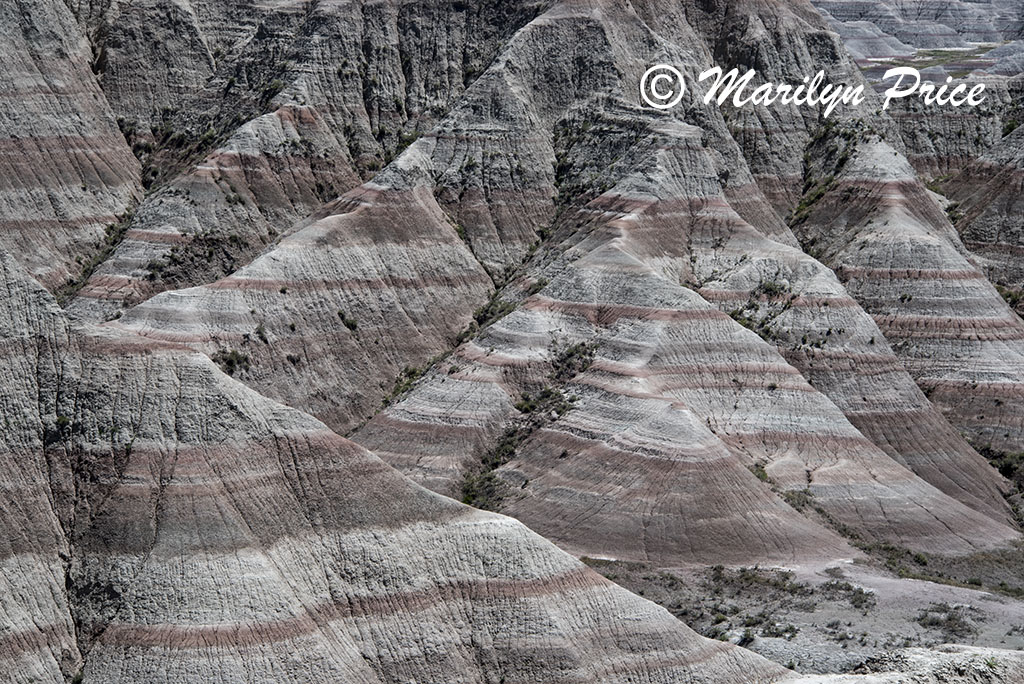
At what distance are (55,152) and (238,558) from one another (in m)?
78.1

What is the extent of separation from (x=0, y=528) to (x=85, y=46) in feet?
299

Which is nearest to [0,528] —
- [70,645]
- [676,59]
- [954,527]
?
[70,645]

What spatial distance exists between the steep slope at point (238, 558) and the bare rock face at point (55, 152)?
6020 centimetres

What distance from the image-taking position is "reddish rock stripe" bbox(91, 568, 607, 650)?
188ft

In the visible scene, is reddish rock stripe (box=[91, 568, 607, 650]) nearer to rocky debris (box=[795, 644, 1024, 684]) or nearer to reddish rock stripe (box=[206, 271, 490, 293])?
rocky debris (box=[795, 644, 1024, 684])

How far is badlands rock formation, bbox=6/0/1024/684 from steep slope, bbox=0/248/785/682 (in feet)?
0.45

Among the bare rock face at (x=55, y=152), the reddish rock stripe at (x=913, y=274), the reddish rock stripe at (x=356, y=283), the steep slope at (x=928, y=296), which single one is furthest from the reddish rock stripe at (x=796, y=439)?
the bare rock face at (x=55, y=152)

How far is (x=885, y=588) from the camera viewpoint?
279 ft

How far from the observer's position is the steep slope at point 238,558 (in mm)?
57938

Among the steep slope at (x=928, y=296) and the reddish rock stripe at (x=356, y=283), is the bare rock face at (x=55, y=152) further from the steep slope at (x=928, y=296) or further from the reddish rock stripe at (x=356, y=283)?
the steep slope at (x=928, y=296)

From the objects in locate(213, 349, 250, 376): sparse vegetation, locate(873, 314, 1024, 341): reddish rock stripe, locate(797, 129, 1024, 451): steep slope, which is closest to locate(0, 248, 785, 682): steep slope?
locate(213, 349, 250, 376): sparse vegetation

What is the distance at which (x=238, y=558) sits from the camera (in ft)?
196

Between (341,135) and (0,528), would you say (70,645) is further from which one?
(341,135)

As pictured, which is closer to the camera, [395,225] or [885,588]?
[885,588]
